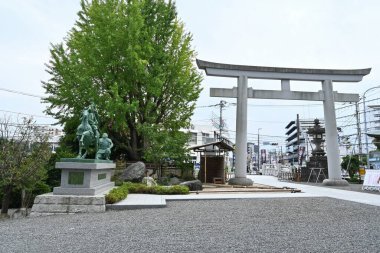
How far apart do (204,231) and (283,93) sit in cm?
1534

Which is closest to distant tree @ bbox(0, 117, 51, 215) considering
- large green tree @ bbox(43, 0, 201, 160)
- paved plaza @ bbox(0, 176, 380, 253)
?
paved plaza @ bbox(0, 176, 380, 253)

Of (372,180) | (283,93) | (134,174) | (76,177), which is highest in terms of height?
(283,93)

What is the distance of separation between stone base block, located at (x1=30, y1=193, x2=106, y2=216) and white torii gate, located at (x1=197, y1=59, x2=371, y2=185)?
10875 millimetres

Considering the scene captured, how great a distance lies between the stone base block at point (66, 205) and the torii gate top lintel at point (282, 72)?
38.7ft

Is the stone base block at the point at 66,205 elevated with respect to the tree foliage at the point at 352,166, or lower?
lower

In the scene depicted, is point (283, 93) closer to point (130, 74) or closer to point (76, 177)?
point (130, 74)

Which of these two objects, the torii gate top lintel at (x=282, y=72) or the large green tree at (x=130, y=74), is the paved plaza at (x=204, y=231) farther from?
the torii gate top lintel at (x=282, y=72)

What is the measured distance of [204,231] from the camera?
238 inches

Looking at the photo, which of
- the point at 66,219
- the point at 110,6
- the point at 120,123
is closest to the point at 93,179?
the point at 66,219

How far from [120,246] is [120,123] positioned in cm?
1298

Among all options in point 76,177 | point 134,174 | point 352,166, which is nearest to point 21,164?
point 76,177

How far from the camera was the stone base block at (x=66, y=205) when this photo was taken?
354 inches

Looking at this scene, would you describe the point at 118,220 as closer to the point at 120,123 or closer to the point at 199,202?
the point at 199,202

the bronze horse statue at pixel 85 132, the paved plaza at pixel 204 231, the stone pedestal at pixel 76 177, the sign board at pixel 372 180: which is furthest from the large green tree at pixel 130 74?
the sign board at pixel 372 180
